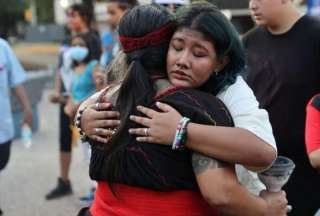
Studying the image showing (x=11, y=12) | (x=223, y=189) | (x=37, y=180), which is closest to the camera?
(x=223, y=189)

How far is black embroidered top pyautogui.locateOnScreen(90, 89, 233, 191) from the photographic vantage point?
1756 mm

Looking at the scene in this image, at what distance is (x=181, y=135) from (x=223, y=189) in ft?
0.65

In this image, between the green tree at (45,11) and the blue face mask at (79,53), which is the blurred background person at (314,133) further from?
the green tree at (45,11)

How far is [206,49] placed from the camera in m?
1.81

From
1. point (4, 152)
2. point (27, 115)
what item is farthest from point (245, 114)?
point (27, 115)

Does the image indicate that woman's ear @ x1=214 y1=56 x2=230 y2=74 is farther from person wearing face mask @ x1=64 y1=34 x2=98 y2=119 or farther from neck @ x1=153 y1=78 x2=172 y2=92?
person wearing face mask @ x1=64 y1=34 x2=98 y2=119

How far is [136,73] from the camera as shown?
182 centimetres

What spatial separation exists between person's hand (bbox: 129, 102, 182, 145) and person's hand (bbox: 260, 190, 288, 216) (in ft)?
1.23

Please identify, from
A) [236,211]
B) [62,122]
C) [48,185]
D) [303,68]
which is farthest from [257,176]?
[48,185]

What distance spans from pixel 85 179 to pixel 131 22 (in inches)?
204

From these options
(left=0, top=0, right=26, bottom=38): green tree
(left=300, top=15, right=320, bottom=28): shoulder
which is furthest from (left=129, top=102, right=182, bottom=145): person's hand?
(left=0, top=0, right=26, bottom=38): green tree

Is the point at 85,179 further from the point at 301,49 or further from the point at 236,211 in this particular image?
the point at 236,211

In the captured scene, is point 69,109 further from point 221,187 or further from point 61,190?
point 221,187

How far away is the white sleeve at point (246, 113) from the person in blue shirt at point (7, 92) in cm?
285
